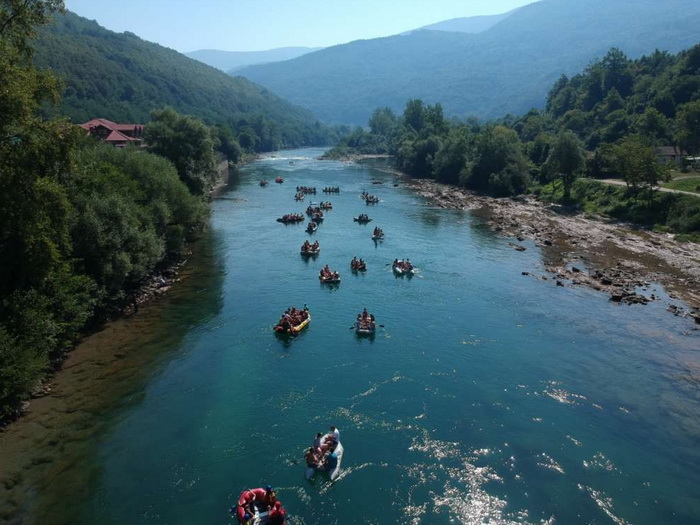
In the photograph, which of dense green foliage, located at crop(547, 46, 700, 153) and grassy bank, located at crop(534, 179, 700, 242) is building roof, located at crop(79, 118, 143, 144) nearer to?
grassy bank, located at crop(534, 179, 700, 242)

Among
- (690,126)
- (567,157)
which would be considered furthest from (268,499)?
(690,126)

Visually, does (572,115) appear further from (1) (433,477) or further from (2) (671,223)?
(1) (433,477)

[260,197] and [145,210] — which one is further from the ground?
[145,210]

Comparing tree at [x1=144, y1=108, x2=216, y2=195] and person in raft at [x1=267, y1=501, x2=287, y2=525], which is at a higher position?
tree at [x1=144, y1=108, x2=216, y2=195]

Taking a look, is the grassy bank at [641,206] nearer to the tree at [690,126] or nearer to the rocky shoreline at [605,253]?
the rocky shoreline at [605,253]

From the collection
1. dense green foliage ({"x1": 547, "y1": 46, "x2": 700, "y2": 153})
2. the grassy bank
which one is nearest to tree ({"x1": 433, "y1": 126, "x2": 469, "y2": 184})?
the grassy bank

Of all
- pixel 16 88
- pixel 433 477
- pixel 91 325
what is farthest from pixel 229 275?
pixel 433 477

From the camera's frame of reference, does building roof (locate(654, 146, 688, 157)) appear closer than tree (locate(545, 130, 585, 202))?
No
